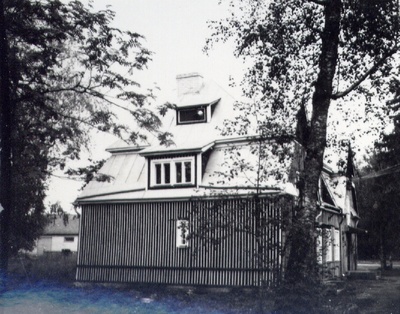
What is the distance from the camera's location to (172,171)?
2461cm

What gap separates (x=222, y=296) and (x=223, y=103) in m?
9.64

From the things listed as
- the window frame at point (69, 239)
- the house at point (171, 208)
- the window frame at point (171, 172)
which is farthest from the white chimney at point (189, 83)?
the window frame at point (69, 239)

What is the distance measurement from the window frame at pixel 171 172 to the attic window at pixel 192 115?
260 centimetres

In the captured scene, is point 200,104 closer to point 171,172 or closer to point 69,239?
point 171,172

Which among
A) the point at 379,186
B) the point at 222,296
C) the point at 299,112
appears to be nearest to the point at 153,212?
the point at 222,296

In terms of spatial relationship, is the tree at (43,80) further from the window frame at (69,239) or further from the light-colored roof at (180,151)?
the window frame at (69,239)

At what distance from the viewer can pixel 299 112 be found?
50.5 feet

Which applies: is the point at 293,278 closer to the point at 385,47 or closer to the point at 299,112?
the point at 299,112

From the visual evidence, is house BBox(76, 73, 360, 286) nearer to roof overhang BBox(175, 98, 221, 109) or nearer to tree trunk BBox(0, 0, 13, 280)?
roof overhang BBox(175, 98, 221, 109)

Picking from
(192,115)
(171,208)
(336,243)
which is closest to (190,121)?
(192,115)

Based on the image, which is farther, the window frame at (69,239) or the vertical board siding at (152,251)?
the window frame at (69,239)

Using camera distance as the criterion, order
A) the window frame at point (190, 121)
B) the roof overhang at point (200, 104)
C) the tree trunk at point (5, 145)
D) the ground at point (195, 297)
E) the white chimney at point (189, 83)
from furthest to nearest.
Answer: the white chimney at point (189, 83), the window frame at point (190, 121), the roof overhang at point (200, 104), the ground at point (195, 297), the tree trunk at point (5, 145)

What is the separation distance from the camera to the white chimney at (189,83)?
27.0 meters

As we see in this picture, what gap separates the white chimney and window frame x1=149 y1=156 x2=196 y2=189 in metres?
4.34
